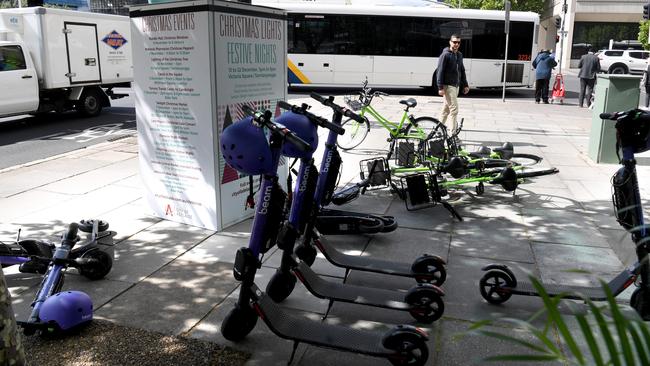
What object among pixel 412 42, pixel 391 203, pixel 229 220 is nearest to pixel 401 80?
pixel 412 42

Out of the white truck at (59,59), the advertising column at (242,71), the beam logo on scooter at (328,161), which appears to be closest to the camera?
the beam logo on scooter at (328,161)

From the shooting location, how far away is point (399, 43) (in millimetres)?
20953

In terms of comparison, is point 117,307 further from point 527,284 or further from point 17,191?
point 17,191

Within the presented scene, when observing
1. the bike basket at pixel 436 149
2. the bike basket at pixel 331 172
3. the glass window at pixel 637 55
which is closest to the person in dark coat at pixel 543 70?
the bike basket at pixel 436 149

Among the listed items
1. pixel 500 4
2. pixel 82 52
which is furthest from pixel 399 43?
pixel 500 4

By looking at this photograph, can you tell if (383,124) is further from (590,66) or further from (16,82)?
(590,66)

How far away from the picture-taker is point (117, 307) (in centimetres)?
394

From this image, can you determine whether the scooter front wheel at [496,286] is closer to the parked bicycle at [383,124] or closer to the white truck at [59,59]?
the parked bicycle at [383,124]

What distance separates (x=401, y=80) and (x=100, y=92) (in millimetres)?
10946

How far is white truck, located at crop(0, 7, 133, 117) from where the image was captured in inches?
504

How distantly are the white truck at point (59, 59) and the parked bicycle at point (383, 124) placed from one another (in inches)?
306

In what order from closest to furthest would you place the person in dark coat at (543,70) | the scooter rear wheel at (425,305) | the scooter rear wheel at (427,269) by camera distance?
1. the scooter rear wheel at (425,305)
2. the scooter rear wheel at (427,269)
3. the person in dark coat at (543,70)

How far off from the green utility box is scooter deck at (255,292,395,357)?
22.5 ft

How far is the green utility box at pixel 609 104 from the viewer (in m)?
8.70
